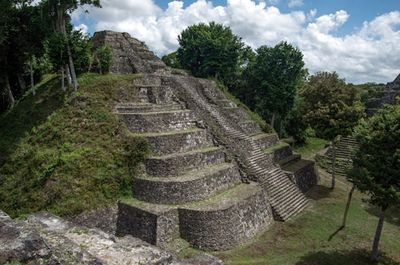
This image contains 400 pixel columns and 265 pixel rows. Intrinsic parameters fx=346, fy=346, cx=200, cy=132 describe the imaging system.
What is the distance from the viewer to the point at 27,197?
14.2 metres

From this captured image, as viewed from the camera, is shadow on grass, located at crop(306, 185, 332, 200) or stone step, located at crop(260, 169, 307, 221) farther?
shadow on grass, located at crop(306, 185, 332, 200)

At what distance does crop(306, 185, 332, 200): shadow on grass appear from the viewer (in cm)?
2109

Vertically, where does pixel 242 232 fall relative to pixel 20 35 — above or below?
below

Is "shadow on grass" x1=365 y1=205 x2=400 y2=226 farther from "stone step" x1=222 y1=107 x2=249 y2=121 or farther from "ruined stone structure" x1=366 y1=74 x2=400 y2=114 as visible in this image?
"ruined stone structure" x1=366 y1=74 x2=400 y2=114

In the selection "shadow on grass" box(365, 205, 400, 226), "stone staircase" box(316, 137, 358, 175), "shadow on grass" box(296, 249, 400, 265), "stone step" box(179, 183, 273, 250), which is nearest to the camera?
"shadow on grass" box(296, 249, 400, 265)

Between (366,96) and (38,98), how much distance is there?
33.7 meters

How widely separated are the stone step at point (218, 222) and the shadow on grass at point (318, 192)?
7113 millimetres

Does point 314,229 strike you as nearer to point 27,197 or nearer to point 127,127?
point 127,127

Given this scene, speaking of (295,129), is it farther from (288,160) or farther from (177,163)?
(177,163)

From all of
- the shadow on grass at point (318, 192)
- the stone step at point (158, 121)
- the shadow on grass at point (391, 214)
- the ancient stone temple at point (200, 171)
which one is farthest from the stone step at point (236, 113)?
the shadow on grass at point (391, 214)

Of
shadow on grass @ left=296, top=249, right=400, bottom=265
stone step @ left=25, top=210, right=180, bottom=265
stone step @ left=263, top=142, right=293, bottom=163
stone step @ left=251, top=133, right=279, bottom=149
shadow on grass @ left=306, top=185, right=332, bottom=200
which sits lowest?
shadow on grass @ left=296, top=249, right=400, bottom=265

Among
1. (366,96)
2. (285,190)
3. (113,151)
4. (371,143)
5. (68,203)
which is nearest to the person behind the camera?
(371,143)

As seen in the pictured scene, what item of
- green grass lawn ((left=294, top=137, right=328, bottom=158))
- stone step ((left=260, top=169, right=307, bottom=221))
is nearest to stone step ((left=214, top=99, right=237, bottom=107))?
stone step ((left=260, top=169, right=307, bottom=221))

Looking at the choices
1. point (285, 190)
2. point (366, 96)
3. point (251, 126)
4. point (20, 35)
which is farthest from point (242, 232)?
point (366, 96)
